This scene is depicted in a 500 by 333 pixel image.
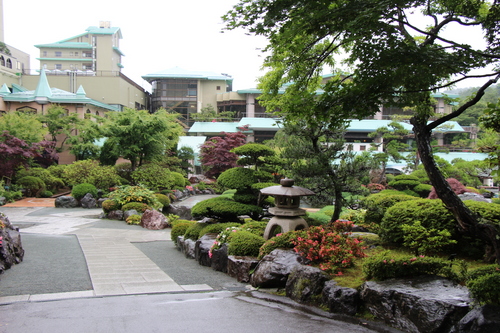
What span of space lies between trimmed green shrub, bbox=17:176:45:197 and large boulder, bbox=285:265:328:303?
780 inches

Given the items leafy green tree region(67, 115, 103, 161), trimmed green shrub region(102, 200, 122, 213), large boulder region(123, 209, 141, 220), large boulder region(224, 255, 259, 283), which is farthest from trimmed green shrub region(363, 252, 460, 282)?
leafy green tree region(67, 115, 103, 161)

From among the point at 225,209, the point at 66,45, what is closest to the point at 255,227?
the point at 225,209

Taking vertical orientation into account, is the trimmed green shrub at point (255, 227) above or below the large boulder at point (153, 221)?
above

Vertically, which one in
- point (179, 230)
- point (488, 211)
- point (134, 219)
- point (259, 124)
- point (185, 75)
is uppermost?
point (185, 75)

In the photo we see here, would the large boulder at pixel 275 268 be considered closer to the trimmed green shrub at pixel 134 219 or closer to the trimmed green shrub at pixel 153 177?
the trimmed green shrub at pixel 134 219

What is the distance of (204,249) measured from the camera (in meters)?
8.88

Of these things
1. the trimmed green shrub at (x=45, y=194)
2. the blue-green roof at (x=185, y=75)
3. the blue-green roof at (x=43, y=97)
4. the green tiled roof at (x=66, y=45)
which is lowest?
the trimmed green shrub at (x=45, y=194)

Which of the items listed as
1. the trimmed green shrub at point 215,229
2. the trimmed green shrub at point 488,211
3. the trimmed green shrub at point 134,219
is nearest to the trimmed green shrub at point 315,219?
the trimmed green shrub at point 215,229

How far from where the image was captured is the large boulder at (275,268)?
654 cm

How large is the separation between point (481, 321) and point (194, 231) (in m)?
7.70

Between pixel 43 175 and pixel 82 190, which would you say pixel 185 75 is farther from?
pixel 82 190

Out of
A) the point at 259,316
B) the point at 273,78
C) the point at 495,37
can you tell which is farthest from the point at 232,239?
the point at 495,37

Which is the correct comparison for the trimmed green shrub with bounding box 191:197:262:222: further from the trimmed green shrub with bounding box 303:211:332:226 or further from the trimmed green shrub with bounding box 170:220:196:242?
the trimmed green shrub with bounding box 303:211:332:226

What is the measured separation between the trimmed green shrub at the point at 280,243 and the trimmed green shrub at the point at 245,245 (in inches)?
15.4
